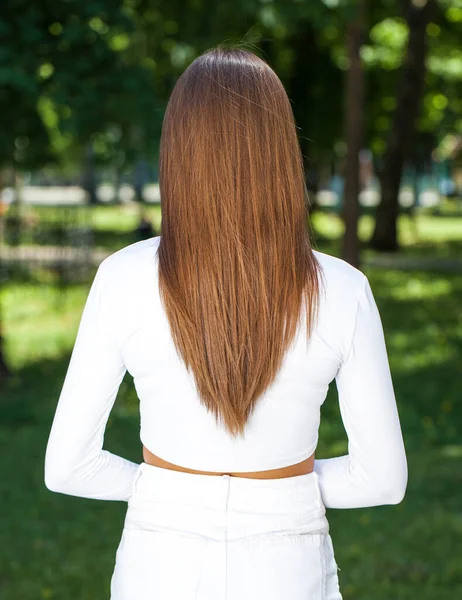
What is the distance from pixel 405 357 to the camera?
1316cm

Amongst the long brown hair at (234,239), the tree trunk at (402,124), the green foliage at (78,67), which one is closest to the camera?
the long brown hair at (234,239)

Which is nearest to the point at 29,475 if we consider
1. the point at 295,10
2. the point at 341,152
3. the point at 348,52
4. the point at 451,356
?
the point at 295,10

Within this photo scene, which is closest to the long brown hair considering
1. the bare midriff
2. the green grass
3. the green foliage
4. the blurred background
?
the bare midriff

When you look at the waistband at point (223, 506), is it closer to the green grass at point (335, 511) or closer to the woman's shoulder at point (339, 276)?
the woman's shoulder at point (339, 276)

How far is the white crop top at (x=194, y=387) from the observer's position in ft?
6.57

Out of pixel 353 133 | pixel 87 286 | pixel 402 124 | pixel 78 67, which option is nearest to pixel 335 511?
pixel 78 67

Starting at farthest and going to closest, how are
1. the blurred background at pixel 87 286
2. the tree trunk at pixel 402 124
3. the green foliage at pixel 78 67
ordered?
the tree trunk at pixel 402 124, the green foliage at pixel 78 67, the blurred background at pixel 87 286

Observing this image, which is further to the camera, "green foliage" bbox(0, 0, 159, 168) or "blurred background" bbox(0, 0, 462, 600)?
"green foliage" bbox(0, 0, 159, 168)

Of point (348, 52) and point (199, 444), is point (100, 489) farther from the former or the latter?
point (348, 52)

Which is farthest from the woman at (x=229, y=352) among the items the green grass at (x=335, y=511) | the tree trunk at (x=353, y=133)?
the tree trunk at (x=353, y=133)

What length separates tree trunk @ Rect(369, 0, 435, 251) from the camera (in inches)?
997

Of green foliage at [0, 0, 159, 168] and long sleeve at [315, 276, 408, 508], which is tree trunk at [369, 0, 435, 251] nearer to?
green foliage at [0, 0, 159, 168]

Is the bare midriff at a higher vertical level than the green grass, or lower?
higher

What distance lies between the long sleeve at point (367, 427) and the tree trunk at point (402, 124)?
23520 mm
